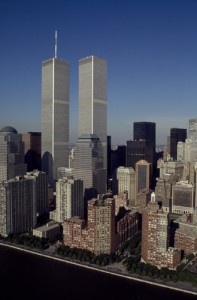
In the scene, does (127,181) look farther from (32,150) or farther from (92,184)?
(32,150)

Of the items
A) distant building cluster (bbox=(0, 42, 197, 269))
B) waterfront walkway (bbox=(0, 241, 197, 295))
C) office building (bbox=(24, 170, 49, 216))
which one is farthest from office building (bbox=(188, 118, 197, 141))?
waterfront walkway (bbox=(0, 241, 197, 295))

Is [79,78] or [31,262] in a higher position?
[79,78]

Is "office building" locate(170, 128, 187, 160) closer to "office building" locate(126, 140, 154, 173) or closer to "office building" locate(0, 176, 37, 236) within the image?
"office building" locate(126, 140, 154, 173)

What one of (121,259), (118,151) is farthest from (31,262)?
(118,151)

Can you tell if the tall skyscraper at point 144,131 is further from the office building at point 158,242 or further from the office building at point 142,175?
the office building at point 158,242

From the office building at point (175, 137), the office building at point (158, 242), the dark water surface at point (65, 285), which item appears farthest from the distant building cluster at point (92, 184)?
the dark water surface at point (65, 285)

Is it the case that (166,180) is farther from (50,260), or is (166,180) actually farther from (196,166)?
(50,260)
